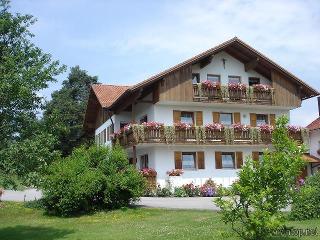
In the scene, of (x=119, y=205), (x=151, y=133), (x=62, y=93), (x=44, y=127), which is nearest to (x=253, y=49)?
(x=151, y=133)

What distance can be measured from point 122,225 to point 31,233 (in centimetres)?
273

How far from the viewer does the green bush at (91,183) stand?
19.2 m

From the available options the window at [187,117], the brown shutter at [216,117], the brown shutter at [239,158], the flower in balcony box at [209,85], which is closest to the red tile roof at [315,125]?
the brown shutter at [239,158]

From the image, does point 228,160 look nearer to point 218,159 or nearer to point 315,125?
point 218,159

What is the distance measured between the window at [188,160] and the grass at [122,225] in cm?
1123

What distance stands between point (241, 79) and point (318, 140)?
9473mm

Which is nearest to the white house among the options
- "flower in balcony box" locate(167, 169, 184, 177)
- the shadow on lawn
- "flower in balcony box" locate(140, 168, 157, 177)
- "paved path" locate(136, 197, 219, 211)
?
"flower in balcony box" locate(167, 169, 184, 177)

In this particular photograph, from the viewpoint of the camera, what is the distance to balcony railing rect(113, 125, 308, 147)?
28.5 m

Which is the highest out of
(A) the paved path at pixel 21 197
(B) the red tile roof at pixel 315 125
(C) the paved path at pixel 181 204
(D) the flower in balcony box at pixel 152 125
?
(B) the red tile roof at pixel 315 125

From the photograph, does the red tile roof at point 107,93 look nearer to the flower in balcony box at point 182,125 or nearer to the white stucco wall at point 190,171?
the white stucco wall at point 190,171

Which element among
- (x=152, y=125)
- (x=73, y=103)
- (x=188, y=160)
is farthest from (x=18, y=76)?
(x=73, y=103)

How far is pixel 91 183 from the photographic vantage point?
19188mm

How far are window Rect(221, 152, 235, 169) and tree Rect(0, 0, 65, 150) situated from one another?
761 inches

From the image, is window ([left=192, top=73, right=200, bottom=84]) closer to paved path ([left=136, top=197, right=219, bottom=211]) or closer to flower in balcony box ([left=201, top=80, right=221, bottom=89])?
flower in balcony box ([left=201, top=80, right=221, bottom=89])
